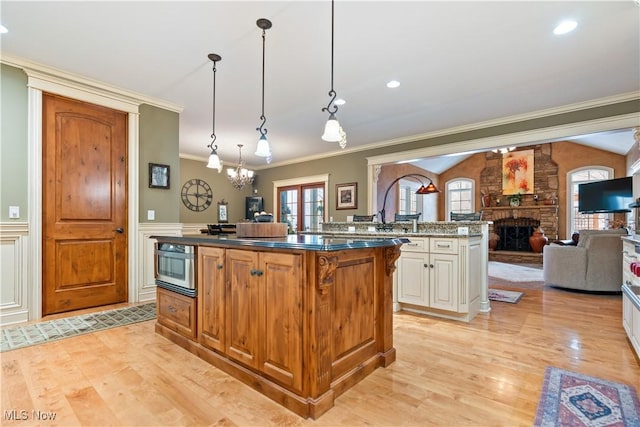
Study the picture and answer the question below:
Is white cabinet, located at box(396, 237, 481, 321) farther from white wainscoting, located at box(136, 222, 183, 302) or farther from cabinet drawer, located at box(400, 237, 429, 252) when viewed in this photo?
white wainscoting, located at box(136, 222, 183, 302)

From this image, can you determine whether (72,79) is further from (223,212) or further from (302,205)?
(302,205)

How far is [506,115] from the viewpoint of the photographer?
4613 mm

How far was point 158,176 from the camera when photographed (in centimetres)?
412

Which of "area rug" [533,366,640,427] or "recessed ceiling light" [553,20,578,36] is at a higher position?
"recessed ceiling light" [553,20,578,36]

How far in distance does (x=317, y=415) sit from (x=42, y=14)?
3477mm

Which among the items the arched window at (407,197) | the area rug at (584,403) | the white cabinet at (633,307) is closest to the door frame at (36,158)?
the area rug at (584,403)

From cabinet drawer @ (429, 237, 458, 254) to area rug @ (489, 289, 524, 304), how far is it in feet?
5.17

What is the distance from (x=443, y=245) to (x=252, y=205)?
6.30 meters

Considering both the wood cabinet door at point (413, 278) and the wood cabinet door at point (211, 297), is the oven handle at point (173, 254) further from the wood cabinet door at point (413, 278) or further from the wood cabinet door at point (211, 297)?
the wood cabinet door at point (413, 278)

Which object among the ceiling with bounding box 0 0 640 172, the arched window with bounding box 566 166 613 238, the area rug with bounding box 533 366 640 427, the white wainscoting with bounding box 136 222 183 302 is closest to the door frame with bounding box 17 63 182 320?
the ceiling with bounding box 0 0 640 172

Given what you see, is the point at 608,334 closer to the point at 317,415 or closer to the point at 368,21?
the point at 317,415

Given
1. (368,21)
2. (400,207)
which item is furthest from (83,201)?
(400,207)

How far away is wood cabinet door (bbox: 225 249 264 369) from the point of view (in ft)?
6.22

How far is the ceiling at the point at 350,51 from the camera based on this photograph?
2.38 meters
